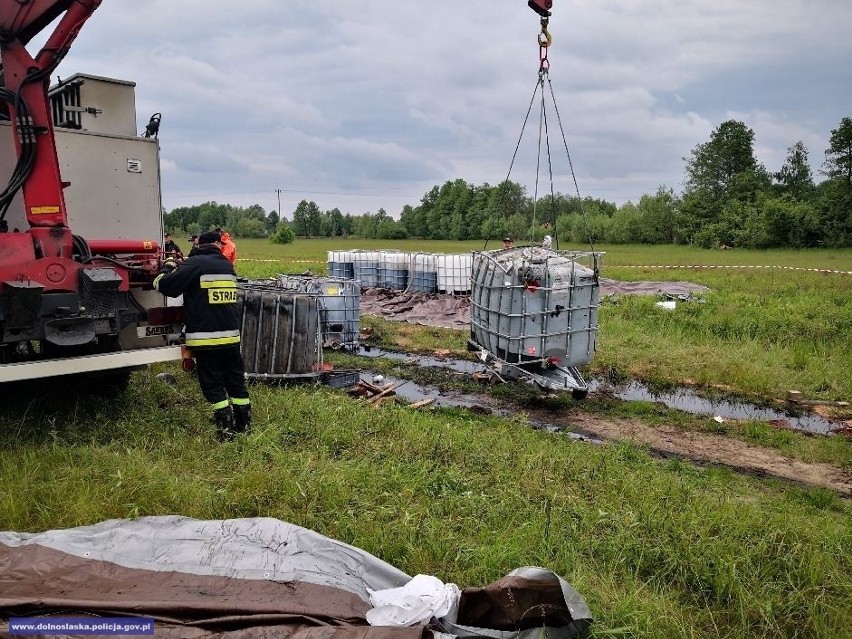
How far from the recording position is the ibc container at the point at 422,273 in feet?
59.4

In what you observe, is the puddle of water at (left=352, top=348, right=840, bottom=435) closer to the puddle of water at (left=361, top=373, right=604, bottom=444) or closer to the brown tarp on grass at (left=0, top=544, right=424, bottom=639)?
the puddle of water at (left=361, top=373, right=604, bottom=444)

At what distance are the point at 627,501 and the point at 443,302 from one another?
1247 cm

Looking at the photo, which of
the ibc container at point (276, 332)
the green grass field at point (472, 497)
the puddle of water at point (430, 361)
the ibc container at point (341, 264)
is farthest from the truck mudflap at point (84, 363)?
the ibc container at point (341, 264)

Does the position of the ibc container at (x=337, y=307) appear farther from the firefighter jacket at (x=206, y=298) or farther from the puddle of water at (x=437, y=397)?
the firefighter jacket at (x=206, y=298)

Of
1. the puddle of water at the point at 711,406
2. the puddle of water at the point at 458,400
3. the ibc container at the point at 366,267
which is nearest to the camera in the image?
the puddle of water at the point at 458,400

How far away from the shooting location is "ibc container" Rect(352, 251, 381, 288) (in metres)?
19.8

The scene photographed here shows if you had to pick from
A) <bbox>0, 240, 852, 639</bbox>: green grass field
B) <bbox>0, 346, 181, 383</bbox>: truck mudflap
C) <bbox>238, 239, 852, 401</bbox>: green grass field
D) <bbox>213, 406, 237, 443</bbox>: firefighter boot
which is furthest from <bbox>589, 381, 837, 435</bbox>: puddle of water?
<bbox>0, 346, 181, 383</bbox>: truck mudflap

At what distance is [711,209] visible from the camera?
176 ft

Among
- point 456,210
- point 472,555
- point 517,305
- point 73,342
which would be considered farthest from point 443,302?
point 456,210

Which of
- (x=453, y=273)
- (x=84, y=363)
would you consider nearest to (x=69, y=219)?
(x=84, y=363)

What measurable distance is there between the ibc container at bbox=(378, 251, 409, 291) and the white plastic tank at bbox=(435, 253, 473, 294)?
1445 mm

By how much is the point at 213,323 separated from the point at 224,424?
96 centimetres

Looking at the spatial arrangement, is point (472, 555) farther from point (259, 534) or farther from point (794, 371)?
point (794, 371)

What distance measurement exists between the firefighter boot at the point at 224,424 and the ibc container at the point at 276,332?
2.34 meters
